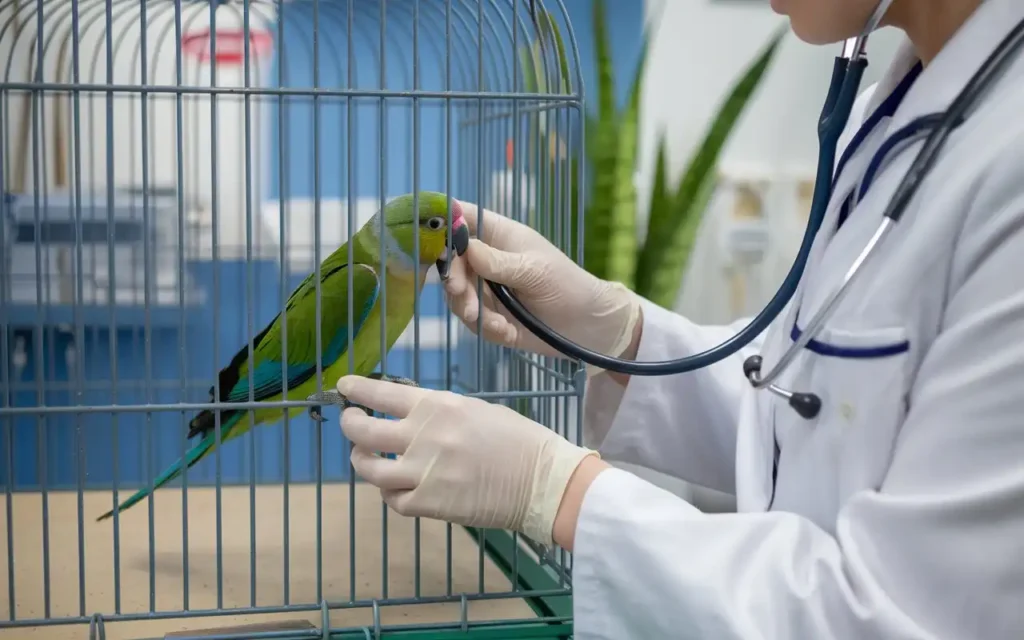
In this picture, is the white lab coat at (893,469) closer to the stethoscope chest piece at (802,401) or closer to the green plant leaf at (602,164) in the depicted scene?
the stethoscope chest piece at (802,401)

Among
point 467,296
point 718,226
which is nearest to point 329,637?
point 467,296

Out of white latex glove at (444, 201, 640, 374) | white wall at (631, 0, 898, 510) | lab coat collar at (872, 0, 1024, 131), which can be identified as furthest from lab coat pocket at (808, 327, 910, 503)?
white wall at (631, 0, 898, 510)

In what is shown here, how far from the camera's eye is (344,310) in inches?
33.3

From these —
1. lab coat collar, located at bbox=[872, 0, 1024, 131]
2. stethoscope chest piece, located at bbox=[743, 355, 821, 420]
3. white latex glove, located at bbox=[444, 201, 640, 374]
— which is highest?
lab coat collar, located at bbox=[872, 0, 1024, 131]

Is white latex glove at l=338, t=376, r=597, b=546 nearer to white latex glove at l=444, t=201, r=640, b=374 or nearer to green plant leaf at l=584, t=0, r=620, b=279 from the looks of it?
white latex glove at l=444, t=201, r=640, b=374

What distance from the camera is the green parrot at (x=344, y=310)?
0.84 meters

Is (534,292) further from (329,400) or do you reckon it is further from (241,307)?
(241,307)

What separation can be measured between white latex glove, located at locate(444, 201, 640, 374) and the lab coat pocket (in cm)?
34

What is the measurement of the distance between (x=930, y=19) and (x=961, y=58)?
0.07m

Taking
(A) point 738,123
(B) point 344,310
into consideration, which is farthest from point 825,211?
(A) point 738,123

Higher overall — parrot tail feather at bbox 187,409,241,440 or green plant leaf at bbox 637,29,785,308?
green plant leaf at bbox 637,29,785,308

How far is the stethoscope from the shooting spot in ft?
1.97

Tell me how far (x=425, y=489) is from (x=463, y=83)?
67 centimetres

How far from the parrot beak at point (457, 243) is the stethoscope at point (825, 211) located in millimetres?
50
